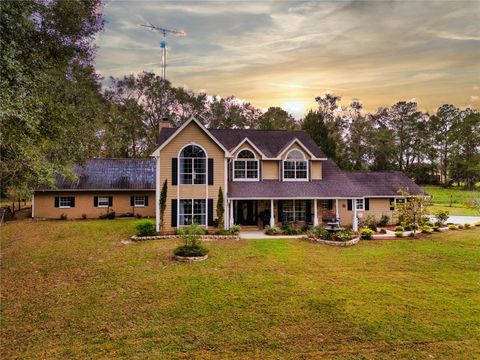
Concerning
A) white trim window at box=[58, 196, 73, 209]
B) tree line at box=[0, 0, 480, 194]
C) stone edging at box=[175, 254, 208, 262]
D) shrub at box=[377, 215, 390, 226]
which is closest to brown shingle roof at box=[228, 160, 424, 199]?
shrub at box=[377, 215, 390, 226]

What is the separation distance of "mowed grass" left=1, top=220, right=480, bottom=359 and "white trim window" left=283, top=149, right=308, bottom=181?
25.3ft

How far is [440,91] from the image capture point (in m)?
16.0

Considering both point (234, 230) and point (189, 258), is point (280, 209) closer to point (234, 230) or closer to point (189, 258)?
point (234, 230)

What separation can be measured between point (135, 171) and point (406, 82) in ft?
75.7

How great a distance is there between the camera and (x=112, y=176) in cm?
2617

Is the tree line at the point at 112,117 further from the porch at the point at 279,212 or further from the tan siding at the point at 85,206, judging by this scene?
the porch at the point at 279,212

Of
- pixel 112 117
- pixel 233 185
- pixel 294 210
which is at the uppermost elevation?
pixel 112 117

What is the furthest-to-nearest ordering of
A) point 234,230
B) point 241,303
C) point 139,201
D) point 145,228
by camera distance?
point 139,201
point 234,230
point 145,228
point 241,303

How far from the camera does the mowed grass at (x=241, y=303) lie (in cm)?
679

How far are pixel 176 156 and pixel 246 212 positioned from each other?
6728 millimetres

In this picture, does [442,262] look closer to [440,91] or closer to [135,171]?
[440,91]

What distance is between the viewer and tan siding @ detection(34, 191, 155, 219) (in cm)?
2450

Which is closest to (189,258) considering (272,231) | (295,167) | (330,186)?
(272,231)

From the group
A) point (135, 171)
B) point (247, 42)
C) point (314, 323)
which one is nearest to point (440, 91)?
point (247, 42)
